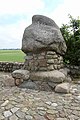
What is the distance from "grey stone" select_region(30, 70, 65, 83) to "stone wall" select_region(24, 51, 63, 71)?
0.68 ft

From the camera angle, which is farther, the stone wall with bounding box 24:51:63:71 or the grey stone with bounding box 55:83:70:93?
the stone wall with bounding box 24:51:63:71

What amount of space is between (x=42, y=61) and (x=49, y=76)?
0.66m

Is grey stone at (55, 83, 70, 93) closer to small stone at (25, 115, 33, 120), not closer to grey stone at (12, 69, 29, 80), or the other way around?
grey stone at (12, 69, 29, 80)

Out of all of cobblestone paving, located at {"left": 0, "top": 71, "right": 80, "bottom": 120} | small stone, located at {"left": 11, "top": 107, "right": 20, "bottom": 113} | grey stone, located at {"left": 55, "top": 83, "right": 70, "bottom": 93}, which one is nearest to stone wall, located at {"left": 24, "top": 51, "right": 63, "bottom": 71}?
grey stone, located at {"left": 55, "top": 83, "right": 70, "bottom": 93}

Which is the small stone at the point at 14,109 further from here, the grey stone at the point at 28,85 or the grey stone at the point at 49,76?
the grey stone at the point at 49,76

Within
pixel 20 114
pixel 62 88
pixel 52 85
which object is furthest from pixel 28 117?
pixel 52 85

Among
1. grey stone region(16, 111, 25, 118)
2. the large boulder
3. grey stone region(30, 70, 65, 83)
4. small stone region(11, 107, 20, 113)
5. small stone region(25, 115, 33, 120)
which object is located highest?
the large boulder

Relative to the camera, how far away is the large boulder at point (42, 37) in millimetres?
6285

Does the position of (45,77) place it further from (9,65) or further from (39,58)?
(9,65)

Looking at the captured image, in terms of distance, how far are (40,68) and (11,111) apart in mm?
2322

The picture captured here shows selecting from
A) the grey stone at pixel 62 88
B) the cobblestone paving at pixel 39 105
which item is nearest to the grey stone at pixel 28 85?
the cobblestone paving at pixel 39 105

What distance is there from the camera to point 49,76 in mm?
5918

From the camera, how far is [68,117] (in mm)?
4012

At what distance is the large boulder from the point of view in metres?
6.29
